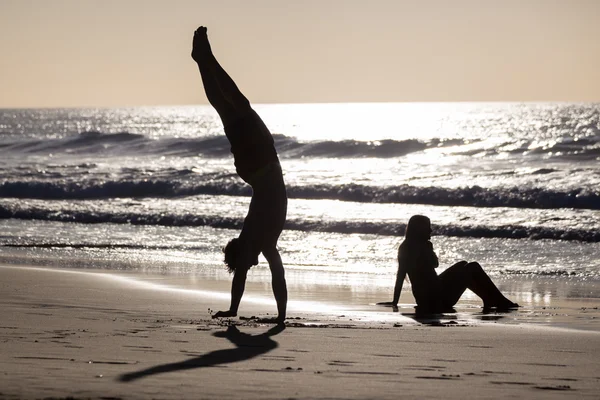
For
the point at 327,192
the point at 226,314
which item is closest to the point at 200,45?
the point at 226,314

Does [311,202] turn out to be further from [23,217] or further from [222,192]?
[23,217]

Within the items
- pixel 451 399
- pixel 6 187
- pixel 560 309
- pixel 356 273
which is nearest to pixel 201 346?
pixel 451 399

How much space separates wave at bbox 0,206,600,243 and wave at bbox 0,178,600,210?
18.3 ft

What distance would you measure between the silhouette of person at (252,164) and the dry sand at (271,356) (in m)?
0.51

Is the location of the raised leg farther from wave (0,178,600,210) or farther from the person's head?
wave (0,178,600,210)

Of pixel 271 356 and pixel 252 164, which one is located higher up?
pixel 252 164

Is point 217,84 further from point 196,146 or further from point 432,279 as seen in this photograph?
point 196,146

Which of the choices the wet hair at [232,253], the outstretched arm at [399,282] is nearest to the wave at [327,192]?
Answer: the outstretched arm at [399,282]

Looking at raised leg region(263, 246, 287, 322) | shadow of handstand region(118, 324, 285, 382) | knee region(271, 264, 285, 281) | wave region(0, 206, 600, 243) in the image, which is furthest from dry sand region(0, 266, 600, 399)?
wave region(0, 206, 600, 243)

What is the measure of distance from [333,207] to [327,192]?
3.34 m

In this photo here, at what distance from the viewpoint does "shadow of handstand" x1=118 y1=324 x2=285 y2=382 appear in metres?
4.80

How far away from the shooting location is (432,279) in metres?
8.46

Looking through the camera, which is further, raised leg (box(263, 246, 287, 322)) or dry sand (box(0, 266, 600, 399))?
raised leg (box(263, 246, 287, 322))

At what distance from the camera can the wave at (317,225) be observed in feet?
60.0
